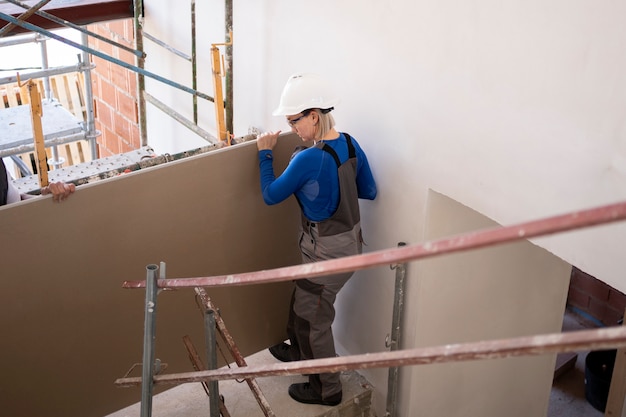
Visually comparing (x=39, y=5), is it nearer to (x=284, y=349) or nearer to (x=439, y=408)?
(x=284, y=349)

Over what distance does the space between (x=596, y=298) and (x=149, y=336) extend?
5335mm

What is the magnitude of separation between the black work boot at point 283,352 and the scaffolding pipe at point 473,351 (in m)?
1.72

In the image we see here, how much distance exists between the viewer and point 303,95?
3404mm

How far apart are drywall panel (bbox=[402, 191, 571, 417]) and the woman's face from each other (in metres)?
0.60

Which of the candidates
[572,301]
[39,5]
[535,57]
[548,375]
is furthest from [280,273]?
[572,301]

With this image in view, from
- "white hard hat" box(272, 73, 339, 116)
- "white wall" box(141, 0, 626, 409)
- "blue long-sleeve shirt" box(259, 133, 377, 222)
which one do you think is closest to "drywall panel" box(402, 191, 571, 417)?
"white wall" box(141, 0, 626, 409)

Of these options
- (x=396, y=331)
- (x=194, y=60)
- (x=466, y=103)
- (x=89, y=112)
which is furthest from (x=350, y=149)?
(x=89, y=112)

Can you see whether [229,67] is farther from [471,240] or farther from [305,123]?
[471,240]

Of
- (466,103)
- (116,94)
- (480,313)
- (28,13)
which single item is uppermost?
(28,13)

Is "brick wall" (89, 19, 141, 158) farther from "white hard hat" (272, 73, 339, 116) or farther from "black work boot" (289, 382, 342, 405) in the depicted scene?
"black work boot" (289, 382, 342, 405)

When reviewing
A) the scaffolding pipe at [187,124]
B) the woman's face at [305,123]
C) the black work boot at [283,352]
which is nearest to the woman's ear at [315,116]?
the woman's face at [305,123]

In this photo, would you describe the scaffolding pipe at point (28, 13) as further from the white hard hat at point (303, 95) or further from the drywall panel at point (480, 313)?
the drywall panel at point (480, 313)

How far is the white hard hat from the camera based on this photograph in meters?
3.41

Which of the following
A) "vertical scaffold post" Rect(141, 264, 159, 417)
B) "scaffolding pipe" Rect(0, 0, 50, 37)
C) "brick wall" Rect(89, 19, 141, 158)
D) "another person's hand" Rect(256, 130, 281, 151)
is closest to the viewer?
"vertical scaffold post" Rect(141, 264, 159, 417)
